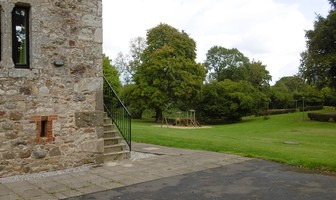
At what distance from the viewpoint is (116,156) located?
10133 millimetres

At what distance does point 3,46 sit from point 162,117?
104ft

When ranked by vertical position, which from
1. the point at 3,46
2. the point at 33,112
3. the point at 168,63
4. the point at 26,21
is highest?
the point at 168,63

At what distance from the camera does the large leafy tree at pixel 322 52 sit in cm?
2817

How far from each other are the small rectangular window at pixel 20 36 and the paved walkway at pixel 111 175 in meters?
2.73

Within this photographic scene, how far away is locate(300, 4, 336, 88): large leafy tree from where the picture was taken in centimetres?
2817

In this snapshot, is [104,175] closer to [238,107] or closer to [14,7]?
[14,7]

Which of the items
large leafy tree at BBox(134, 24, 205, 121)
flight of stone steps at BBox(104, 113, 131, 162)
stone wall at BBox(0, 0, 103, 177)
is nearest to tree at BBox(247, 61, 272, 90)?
large leafy tree at BBox(134, 24, 205, 121)

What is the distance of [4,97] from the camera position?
7.96 meters

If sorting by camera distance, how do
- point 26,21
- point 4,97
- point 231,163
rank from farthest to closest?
point 231,163 → point 26,21 → point 4,97

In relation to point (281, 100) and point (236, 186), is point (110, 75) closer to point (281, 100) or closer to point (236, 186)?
point (281, 100)

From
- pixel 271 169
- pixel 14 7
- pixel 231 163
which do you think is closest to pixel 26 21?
pixel 14 7

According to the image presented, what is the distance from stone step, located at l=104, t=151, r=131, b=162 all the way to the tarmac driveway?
8.46 feet

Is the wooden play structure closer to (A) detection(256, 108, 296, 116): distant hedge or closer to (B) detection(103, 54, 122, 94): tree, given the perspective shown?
(B) detection(103, 54, 122, 94): tree

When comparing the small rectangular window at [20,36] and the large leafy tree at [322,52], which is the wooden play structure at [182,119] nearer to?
the large leafy tree at [322,52]
